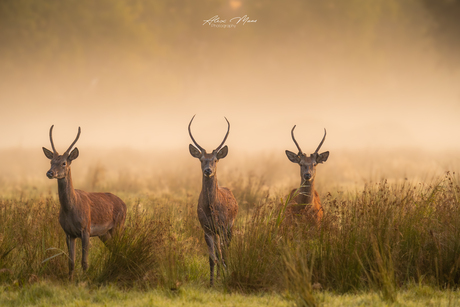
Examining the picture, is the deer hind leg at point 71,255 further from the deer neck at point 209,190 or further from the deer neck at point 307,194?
the deer neck at point 307,194

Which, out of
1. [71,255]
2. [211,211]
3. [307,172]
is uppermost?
[307,172]

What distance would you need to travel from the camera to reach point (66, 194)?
729cm

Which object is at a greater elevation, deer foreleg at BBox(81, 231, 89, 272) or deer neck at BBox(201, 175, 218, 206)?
deer neck at BBox(201, 175, 218, 206)

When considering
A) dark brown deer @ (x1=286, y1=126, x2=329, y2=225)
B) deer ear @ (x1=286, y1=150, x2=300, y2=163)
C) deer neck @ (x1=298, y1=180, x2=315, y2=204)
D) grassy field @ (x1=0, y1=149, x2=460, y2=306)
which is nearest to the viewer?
grassy field @ (x1=0, y1=149, x2=460, y2=306)

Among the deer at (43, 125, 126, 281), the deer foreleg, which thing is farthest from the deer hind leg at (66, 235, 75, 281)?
the deer foreleg

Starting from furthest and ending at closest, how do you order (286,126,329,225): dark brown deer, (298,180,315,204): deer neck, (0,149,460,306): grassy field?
(298,180,315,204): deer neck < (286,126,329,225): dark brown deer < (0,149,460,306): grassy field

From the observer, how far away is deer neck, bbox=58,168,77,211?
7.28 m

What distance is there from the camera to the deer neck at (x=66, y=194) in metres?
7.28

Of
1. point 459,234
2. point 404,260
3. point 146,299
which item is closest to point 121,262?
point 146,299

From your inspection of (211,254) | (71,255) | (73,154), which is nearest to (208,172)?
(211,254)

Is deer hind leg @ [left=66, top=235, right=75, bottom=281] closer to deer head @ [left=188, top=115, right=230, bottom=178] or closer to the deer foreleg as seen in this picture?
the deer foreleg

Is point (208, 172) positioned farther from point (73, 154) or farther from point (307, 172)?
point (307, 172)

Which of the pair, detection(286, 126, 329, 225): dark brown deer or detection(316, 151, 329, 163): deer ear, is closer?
detection(286, 126, 329, 225): dark brown deer

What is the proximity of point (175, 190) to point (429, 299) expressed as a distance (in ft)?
59.3
